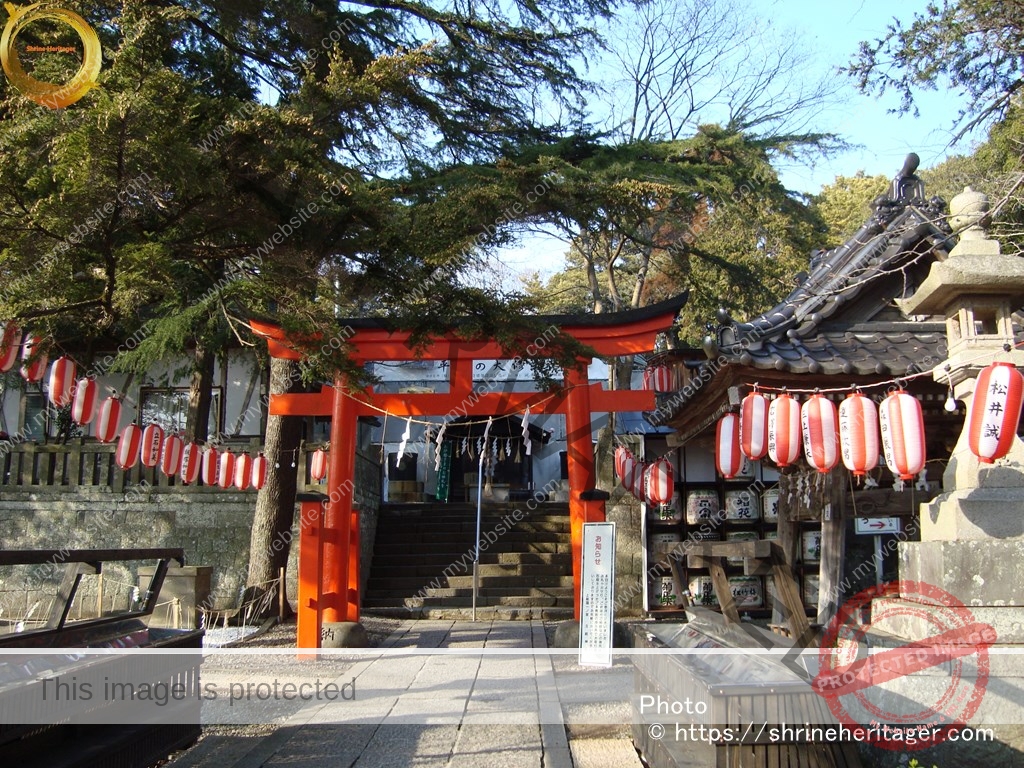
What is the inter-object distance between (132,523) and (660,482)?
9518 mm

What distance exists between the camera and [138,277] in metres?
6.48

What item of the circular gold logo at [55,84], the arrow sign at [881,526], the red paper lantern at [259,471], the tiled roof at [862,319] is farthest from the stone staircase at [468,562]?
the circular gold logo at [55,84]

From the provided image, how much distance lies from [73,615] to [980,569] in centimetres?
1169

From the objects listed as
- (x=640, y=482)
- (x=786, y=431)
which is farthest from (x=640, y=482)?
(x=786, y=431)

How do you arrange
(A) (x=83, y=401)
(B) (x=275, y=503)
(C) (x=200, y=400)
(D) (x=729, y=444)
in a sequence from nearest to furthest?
1. (D) (x=729, y=444)
2. (A) (x=83, y=401)
3. (B) (x=275, y=503)
4. (C) (x=200, y=400)

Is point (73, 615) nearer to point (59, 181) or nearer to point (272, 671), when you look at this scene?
point (272, 671)

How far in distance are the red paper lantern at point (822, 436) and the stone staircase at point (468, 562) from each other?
692cm

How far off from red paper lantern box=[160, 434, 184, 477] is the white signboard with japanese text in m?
6.02

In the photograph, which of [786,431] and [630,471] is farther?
[630,471]

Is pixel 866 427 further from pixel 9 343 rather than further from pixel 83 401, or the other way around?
pixel 83 401

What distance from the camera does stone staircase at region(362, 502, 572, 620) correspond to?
13.4 metres

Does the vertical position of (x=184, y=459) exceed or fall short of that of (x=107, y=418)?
it falls short

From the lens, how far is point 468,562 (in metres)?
14.8

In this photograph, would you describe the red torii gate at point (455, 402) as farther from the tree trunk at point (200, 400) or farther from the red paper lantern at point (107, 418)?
the tree trunk at point (200, 400)
